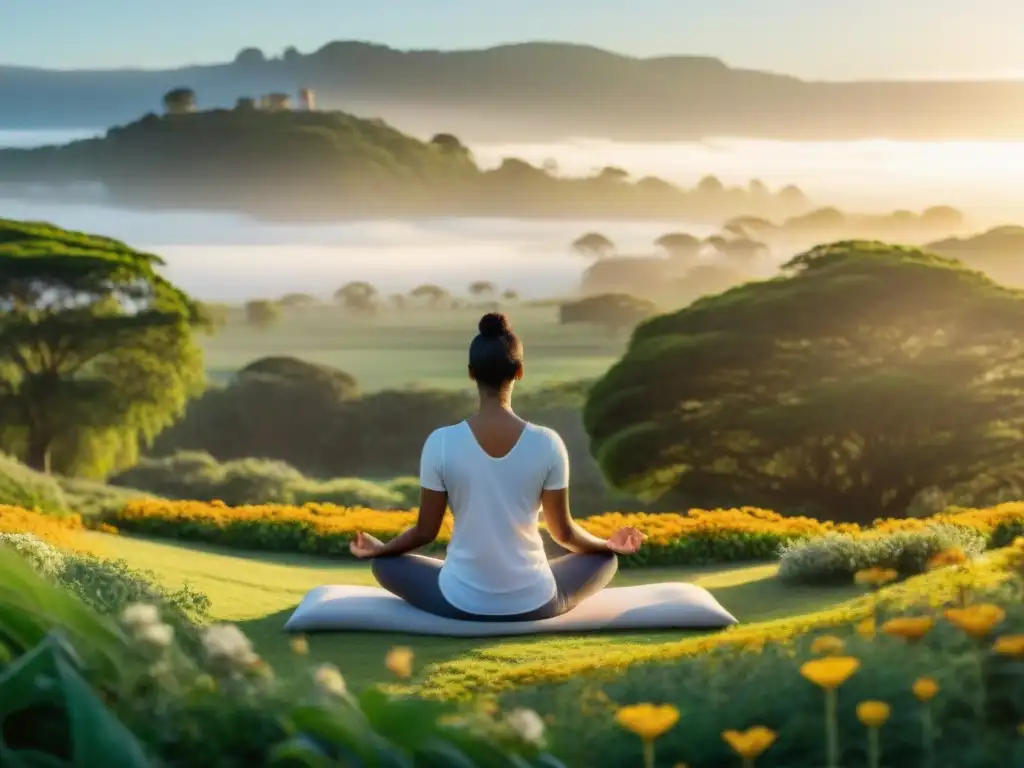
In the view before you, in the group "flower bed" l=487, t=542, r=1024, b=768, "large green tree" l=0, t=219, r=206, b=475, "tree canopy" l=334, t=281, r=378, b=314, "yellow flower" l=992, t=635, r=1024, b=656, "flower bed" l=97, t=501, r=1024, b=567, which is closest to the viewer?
"flower bed" l=487, t=542, r=1024, b=768

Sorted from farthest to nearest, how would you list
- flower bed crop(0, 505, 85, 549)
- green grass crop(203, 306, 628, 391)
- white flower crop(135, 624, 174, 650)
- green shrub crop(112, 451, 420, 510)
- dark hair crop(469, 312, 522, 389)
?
green grass crop(203, 306, 628, 391) → green shrub crop(112, 451, 420, 510) → flower bed crop(0, 505, 85, 549) → dark hair crop(469, 312, 522, 389) → white flower crop(135, 624, 174, 650)

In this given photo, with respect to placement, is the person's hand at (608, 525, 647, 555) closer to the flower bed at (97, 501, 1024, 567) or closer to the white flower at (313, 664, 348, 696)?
the flower bed at (97, 501, 1024, 567)

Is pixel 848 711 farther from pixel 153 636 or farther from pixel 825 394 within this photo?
pixel 825 394

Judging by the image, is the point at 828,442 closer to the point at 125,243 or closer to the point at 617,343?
the point at 617,343

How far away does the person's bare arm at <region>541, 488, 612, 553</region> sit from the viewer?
6.61 m

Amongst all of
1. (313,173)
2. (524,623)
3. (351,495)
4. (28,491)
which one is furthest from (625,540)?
(313,173)

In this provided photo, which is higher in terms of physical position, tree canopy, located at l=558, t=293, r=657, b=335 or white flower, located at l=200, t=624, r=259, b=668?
white flower, located at l=200, t=624, r=259, b=668

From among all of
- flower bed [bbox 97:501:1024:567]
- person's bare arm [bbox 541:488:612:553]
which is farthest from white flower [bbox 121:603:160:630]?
flower bed [bbox 97:501:1024:567]

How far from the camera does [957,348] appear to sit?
15844 millimetres

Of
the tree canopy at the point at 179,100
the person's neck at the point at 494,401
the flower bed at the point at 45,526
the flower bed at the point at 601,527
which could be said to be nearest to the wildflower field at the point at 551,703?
the person's neck at the point at 494,401

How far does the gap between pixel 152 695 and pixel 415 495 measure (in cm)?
1506

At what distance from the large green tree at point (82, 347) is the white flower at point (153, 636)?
15.4 metres

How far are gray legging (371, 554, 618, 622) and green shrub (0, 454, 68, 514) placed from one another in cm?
557

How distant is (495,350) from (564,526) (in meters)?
1.08
